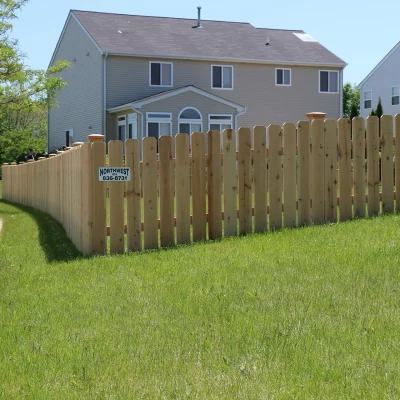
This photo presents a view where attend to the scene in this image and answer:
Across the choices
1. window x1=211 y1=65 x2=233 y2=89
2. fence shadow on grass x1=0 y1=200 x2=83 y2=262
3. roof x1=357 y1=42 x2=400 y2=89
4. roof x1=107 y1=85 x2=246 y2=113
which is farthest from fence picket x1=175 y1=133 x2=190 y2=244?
roof x1=357 y1=42 x2=400 y2=89

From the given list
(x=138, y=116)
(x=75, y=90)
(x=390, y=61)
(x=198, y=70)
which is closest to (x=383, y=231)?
(x=138, y=116)

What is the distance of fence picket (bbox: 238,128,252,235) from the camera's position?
1043 centimetres

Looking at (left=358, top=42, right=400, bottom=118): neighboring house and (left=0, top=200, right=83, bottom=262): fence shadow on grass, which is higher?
(left=358, top=42, right=400, bottom=118): neighboring house

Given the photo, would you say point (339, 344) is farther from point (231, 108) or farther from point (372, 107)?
point (372, 107)

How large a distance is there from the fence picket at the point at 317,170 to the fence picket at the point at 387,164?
115 centimetres

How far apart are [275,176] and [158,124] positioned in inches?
973

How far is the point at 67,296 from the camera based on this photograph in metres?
7.07

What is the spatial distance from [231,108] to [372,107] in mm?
17041

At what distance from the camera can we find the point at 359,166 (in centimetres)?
1124

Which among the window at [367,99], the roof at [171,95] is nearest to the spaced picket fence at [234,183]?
the roof at [171,95]

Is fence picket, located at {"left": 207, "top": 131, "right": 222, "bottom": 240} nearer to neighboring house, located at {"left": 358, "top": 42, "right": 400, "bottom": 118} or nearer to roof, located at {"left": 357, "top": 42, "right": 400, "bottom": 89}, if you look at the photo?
neighboring house, located at {"left": 358, "top": 42, "right": 400, "bottom": 118}

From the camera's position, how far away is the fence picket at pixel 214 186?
10305mm

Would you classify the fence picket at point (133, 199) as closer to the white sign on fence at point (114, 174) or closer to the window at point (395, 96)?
the white sign on fence at point (114, 174)

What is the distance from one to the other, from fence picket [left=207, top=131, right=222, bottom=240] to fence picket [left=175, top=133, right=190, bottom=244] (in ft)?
1.12
